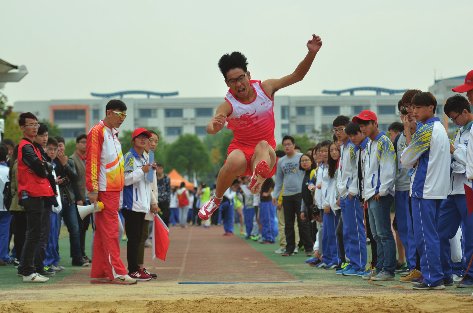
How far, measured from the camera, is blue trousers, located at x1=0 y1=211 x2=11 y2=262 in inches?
603

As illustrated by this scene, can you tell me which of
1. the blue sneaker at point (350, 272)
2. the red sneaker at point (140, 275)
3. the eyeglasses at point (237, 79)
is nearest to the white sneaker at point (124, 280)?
the red sneaker at point (140, 275)

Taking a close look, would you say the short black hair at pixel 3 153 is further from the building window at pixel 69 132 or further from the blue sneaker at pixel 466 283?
the building window at pixel 69 132

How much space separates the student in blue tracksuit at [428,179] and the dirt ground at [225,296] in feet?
1.48

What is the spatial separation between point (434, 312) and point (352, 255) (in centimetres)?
453

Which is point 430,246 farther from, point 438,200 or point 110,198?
point 110,198

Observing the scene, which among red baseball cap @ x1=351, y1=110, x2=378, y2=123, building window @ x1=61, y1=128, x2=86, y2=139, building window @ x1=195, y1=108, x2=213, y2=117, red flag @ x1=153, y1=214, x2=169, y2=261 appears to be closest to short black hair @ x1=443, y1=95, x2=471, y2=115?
red baseball cap @ x1=351, y1=110, x2=378, y2=123

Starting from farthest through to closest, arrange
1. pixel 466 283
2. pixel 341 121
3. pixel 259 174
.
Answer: pixel 341 121 → pixel 466 283 → pixel 259 174

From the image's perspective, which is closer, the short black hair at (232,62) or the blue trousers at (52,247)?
the short black hair at (232,62)

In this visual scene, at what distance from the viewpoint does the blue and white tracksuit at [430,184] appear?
1024cm

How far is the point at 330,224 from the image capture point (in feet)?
47.5

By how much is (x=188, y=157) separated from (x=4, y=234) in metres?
89.1

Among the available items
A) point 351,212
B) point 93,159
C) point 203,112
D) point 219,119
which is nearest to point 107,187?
point 93,159

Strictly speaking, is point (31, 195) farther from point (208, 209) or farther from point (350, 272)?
point (350, 272)

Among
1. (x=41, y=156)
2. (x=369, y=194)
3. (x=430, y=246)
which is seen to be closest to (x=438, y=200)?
(x=430, y=246)
